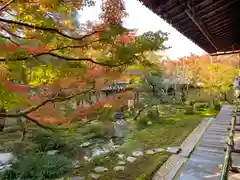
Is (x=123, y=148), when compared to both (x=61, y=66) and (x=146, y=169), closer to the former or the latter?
(x=146, y=169)

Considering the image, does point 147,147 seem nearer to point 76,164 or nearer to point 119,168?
point 119,168

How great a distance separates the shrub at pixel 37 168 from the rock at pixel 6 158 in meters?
0.63

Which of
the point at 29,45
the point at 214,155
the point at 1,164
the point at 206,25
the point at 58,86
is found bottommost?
the point at 1,164

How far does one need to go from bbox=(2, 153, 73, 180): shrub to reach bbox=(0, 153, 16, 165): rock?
2.08 feet

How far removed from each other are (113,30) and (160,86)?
9115 mm

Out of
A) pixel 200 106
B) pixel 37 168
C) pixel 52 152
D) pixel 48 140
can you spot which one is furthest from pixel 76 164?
pixel 200 106

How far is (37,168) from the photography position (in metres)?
5.84

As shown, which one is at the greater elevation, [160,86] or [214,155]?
[160,86]

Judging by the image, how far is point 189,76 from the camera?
744 inches

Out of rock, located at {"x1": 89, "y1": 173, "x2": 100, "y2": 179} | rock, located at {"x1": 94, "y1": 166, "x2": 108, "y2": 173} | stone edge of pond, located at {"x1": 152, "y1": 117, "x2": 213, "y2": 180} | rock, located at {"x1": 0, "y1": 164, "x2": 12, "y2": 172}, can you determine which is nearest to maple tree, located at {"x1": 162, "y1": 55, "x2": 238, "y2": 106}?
stone edge of pond, located at {"x1": 152, "y1": 117, "x2": 213, "y2": 180}

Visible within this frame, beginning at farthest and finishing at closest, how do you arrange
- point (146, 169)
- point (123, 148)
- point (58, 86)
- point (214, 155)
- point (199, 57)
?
point (199, 57), point (123, 148), point (58, 86), point (146, 169), point (214, 155)

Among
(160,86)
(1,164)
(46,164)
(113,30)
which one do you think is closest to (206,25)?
(113,30)

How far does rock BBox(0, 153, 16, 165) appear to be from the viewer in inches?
257

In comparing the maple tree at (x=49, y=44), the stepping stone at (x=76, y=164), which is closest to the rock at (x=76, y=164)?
the stepping stone at (x=76, y=164)
